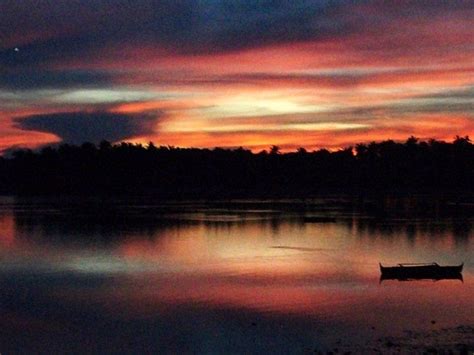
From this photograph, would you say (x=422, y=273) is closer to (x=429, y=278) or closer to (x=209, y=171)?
(x=429, y=278)

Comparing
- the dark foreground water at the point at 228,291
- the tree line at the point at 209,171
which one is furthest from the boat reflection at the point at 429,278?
the tree line at the point at 209,171

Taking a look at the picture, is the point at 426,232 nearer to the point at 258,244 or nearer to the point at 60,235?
the point at 258,244

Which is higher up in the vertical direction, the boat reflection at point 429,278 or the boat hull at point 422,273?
the boat hull at point 422,273

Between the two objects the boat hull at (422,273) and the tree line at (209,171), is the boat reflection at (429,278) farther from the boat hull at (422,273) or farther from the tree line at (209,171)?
the tree line at (209,171)

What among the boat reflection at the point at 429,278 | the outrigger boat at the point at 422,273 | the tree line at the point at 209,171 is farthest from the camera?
the tree line at the point at 209,171

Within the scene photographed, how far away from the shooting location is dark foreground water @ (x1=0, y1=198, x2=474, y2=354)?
73.7 feet

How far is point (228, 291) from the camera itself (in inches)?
1277

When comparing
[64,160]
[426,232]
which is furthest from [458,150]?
[426,232]

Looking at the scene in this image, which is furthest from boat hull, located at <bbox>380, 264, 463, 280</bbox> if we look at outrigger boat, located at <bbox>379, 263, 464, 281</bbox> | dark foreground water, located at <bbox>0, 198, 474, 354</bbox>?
dark foreground water, located at <bbox>0, 198, 474, 354</bbox>

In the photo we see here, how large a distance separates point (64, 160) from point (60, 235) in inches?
4712

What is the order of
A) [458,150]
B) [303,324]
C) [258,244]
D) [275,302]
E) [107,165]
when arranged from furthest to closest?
[107,165]
[458,150]
[258,244]
[275,302]
[303,324]

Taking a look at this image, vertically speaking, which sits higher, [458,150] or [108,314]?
[458,150]

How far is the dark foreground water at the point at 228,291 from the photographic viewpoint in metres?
22.5

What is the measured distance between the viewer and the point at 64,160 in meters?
179
